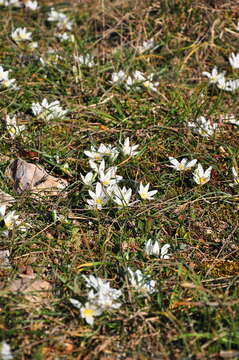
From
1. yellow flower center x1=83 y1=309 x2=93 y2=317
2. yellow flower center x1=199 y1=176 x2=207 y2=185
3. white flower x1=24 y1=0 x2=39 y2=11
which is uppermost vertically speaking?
white flower x1=24 y1=0 x2=39 y2=11

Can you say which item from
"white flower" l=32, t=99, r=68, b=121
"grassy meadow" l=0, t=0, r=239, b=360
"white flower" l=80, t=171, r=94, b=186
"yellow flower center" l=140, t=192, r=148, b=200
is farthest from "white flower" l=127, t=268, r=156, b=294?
"white flower" l=32, t=99, r=68, b=121

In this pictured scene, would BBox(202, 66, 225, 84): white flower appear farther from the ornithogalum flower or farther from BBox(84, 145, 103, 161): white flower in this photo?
the ornithogalum flower

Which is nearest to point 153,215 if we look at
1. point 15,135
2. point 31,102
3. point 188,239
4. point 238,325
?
point 188,239

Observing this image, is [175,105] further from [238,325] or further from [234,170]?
[238,325]

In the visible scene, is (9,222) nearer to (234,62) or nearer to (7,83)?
(7,83)

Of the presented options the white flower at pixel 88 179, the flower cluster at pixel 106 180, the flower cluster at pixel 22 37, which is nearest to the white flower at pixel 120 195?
the flower cluster at pixel 106 180
